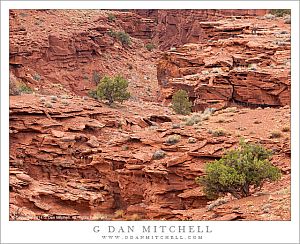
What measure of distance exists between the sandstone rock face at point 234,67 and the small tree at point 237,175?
8891 mm

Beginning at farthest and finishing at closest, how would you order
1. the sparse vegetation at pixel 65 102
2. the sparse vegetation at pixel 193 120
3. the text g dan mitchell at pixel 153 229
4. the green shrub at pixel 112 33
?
1. the green shrub at pixel 112 33
2. the sparse vegetation at pixel 65 102
3. the sparse vegetation at pixel 193 120
4. the text g dan mitchell at pixel 153 229

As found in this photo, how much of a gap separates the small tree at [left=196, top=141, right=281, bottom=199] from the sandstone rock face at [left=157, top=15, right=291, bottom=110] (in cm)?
889

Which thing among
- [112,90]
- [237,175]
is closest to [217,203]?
[237,175]

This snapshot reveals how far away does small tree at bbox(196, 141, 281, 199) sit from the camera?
45.3 ft

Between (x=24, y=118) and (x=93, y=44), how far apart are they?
1901 centimetres

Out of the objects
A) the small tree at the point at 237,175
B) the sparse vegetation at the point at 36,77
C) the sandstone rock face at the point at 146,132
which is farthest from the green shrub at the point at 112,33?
the small tree at the point at 237,175

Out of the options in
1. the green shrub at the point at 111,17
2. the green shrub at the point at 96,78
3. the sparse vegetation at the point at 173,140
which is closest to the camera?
the sparse vegetation at the point at 173,140

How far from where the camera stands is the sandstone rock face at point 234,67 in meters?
23.6

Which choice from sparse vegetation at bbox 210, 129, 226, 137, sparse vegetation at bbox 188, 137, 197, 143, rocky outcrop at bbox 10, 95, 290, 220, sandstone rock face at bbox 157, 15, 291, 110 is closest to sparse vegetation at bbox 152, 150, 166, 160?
rocky outcrop at bbox 10, 95, 290, 220

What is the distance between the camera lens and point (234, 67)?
25969 millimetres

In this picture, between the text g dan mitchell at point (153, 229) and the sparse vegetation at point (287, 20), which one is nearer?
the text g dan mitchell at point (153, 229)

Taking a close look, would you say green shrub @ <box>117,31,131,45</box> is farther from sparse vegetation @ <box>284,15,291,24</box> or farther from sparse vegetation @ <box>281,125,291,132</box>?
sparse vegetation @ <box>281,125,291,132</box>

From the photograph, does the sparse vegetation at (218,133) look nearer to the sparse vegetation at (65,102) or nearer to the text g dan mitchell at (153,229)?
the text g dan mitchell at (153,229)

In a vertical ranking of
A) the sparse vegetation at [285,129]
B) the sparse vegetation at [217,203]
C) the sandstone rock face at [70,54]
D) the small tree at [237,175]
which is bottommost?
the sparse vegetation at [217,203]
